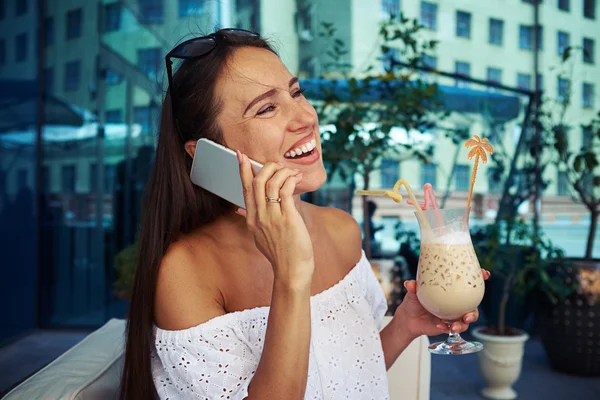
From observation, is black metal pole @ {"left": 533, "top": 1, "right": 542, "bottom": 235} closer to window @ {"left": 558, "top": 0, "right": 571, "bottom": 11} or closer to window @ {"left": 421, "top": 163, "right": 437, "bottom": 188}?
window @ {"left": 558, "top": 0, "right": 571, "bottom": 11}

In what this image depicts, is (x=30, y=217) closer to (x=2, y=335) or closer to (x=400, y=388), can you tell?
(x=2, y=335)

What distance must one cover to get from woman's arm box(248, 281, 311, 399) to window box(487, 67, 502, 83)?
162 inches

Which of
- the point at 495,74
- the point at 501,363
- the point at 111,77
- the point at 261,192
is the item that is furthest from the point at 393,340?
the point at 111,77

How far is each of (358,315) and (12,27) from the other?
410cm

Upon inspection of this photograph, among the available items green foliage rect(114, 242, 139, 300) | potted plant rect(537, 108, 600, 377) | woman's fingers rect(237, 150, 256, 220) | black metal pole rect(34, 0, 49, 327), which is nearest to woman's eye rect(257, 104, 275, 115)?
woman's fingers rect(237, 150, 256, 220)

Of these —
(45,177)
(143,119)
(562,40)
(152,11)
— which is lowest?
(45,177)

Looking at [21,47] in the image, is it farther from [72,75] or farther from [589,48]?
[589,48]

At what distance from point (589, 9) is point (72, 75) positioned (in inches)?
167

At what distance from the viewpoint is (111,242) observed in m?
4.82

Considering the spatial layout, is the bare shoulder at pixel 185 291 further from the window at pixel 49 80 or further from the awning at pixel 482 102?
the window at pixel 49 80

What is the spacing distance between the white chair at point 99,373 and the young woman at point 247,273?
0.26 ft

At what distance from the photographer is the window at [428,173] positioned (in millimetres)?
4465

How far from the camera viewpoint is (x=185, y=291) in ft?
3.90

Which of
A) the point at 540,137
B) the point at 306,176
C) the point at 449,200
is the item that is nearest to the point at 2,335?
the point at 449,200
